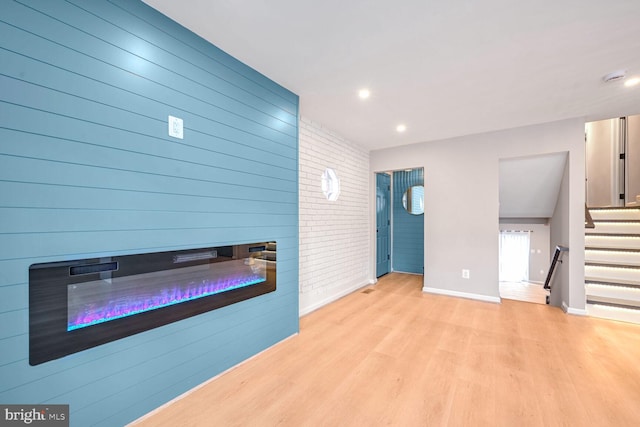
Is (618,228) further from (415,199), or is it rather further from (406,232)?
(406,232)

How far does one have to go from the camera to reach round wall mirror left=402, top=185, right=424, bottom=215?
611cm

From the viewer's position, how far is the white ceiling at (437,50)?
1.72 meters

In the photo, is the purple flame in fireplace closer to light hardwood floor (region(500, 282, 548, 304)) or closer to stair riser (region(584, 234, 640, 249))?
stair riser (region(584, 234, 640, 249))

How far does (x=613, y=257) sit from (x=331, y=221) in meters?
4.20

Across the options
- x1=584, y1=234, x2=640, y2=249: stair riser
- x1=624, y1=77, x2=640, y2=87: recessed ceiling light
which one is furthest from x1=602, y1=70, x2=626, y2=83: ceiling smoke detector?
x1=584, y1=234, x2=640, y2=249: stair riser

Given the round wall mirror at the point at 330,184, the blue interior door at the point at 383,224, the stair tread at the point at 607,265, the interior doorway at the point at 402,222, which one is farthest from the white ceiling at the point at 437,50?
the interior doorway at the point at 402,222

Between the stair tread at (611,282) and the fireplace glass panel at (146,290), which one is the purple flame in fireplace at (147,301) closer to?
the fireplace glass panel at (146,290)

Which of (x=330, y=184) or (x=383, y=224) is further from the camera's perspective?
(x=383, y=224)

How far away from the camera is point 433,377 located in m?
2.13

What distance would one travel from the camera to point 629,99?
9.75 ft

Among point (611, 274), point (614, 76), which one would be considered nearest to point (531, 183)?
point (611, 274)

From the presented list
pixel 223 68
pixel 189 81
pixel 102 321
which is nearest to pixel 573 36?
pixel 223 68

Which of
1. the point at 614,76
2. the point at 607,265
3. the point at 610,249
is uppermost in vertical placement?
the point at 614,76

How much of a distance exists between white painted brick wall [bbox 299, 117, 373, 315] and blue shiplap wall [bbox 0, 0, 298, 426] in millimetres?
1154
